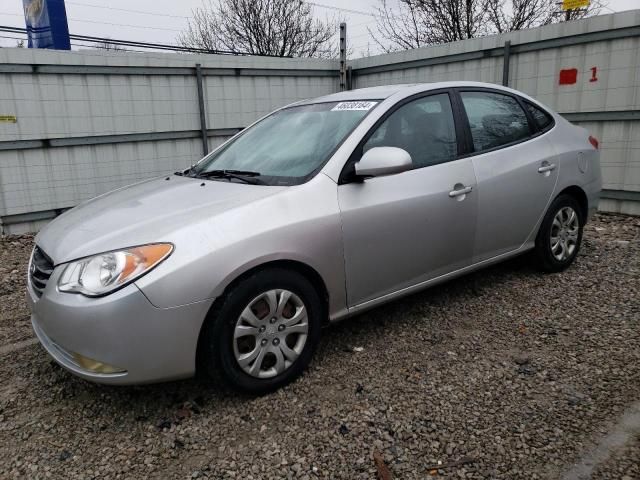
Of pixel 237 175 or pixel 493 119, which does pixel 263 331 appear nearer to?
pixel 237 175

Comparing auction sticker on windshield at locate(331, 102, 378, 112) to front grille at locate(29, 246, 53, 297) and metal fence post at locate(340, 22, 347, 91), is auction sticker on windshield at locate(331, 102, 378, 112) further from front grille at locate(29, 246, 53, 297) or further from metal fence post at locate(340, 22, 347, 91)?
metal fence post at locate(340, 22, 347, 91)

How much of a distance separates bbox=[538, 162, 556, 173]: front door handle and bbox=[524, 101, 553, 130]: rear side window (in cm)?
33

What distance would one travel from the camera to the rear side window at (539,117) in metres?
4.14

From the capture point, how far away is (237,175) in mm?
3146

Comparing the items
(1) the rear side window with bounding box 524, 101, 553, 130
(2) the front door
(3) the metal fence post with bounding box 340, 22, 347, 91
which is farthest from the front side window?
(3) the metal fence post with bounding box 340, 22, 347, 91

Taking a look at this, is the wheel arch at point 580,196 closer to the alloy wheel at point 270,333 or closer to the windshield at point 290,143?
the windshield at point 290,143

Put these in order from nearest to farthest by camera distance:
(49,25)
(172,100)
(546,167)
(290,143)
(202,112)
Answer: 1. (290,143)
2. (546,167)
3. (172,100)
4. (202,112)
5. (49,25)

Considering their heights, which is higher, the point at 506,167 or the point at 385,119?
the point at 385,119

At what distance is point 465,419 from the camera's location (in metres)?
2.47

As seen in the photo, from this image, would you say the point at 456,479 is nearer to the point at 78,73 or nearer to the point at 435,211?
the point at 435,211

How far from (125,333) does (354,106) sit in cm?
199

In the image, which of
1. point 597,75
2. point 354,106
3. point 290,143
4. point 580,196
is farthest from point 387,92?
point 597,75

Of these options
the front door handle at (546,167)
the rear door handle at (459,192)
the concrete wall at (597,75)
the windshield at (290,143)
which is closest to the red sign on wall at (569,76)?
the concrete wall at (597,75)

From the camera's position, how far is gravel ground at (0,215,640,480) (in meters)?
2.22
